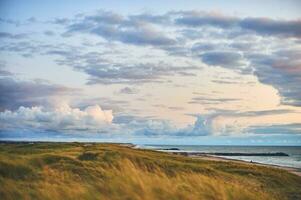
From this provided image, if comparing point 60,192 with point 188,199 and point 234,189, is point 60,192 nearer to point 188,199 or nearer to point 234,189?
point 188,199

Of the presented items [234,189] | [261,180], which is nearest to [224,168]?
[261,180]

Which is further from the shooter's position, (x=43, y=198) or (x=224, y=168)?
(x=224, y=168)

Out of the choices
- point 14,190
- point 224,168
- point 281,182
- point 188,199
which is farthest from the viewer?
point 224,168

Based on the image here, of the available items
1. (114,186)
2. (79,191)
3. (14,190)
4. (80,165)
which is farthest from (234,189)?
(80,165)

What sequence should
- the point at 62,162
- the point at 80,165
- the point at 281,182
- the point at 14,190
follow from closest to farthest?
the point at 14,190
the point at 80,165
the point at 62,162
the point at 281,182

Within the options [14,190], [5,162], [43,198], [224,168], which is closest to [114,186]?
[43,198]

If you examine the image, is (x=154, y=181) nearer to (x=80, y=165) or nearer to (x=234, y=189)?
(x=234, y=189)

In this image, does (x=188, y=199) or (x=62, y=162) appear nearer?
(x=188, y=199)

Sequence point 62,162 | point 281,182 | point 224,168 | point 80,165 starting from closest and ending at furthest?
point 80,165 < point 62,162 < point 281,182 < point 224,168

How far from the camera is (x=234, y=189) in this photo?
37.3ft

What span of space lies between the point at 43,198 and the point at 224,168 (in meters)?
28.4

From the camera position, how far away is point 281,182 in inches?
1162

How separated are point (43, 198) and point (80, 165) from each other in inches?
476

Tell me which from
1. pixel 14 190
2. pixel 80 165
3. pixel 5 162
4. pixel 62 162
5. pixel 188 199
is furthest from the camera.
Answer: pixel 62 162
